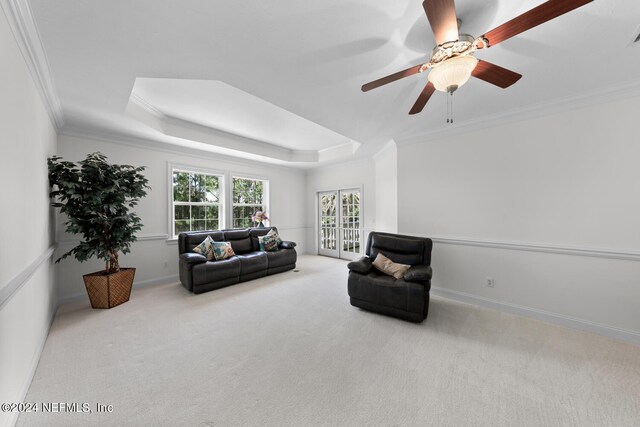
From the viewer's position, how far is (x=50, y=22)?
4.95ft

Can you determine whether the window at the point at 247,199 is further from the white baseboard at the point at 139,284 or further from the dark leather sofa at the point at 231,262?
the white baseboard at the point at 139,284

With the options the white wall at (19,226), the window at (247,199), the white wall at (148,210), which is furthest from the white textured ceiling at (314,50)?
the window at (247,199)

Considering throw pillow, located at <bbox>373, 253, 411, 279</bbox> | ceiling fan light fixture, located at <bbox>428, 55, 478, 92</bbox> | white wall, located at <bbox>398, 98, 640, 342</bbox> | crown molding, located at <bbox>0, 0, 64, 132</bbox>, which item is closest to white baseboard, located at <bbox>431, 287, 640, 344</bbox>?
white wall, located at <bbox>398, 98, 640, 342</bbox>

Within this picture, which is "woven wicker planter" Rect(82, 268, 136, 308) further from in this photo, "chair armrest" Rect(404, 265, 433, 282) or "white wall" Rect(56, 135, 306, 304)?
"chair armrest" Rect(404, 265, 433, 282)

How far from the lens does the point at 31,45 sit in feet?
5.55

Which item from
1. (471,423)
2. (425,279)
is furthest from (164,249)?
(471,423)

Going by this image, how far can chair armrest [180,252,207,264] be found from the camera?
11.7ft

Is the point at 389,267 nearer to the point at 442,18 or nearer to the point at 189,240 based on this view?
the point at 442,18

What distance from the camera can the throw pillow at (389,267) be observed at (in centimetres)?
296

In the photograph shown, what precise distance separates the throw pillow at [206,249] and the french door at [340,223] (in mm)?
3180

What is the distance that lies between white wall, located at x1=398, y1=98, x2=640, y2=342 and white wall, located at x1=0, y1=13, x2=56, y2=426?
4.16m

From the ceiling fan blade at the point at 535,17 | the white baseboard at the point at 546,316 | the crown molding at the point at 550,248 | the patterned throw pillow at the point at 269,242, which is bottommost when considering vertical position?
the white baseboard at the point at 546,316

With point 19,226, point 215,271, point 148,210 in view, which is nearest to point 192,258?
point 215,271

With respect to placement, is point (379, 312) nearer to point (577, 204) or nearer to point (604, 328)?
point (604, 328)
